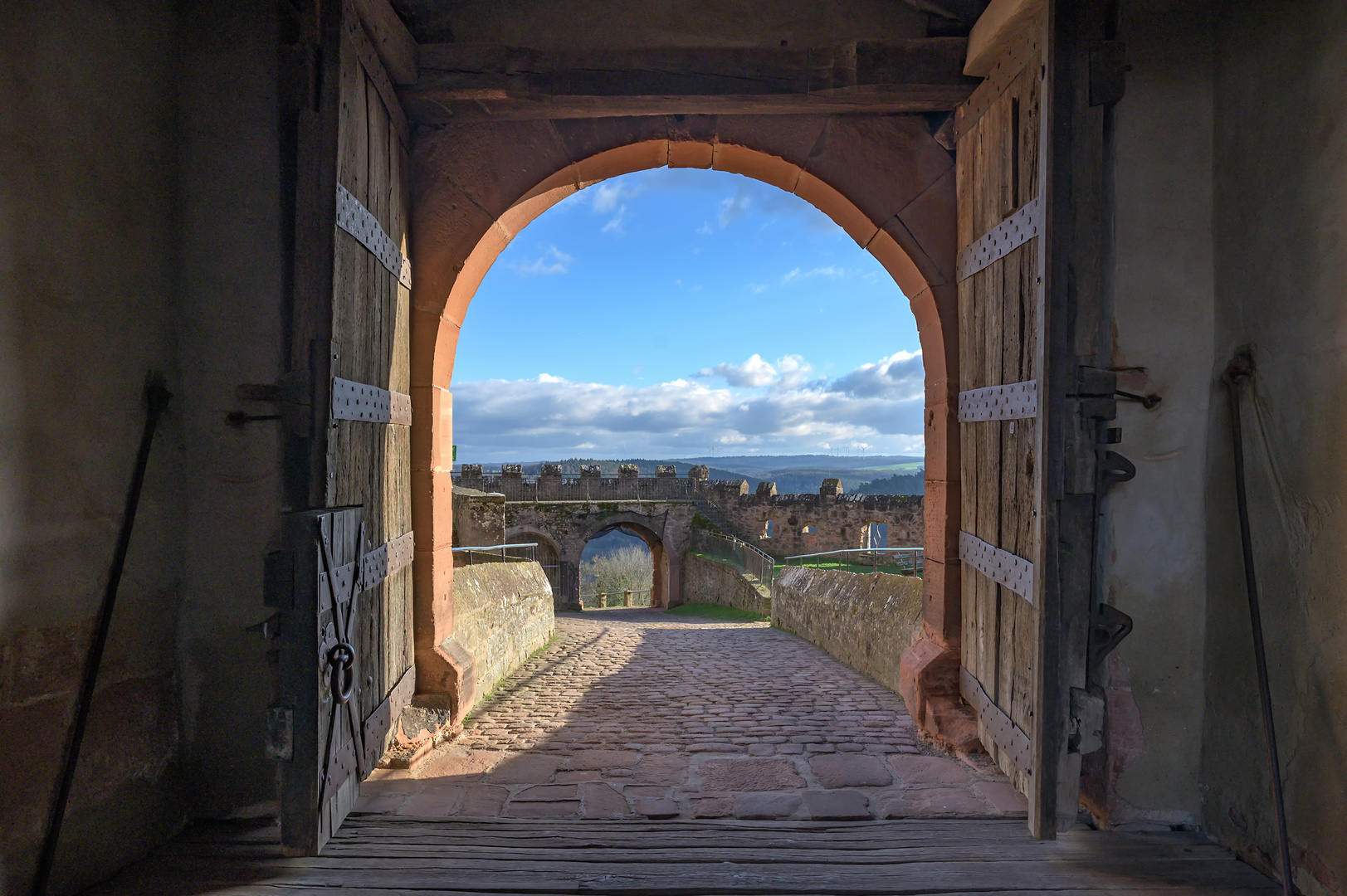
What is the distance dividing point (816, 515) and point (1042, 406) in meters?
20.0

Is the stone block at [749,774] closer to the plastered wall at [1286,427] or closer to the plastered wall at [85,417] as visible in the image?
the plastered wall at [1286,427]

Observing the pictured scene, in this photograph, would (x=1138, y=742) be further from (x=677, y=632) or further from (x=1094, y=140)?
(x=677, y=632)

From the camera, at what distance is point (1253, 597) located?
236 centimetres

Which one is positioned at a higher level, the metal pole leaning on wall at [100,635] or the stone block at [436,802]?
the metal pole leaning on wall at [100,635]

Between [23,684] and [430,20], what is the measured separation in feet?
11.1

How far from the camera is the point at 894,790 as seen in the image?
3039mm

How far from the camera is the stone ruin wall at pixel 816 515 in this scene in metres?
21.3

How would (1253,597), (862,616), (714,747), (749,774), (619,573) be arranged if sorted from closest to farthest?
(1253,597), (749,774), (714,747), (862,616), (619,573)

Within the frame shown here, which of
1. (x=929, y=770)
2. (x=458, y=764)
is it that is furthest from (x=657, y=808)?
(x=929, y=770)

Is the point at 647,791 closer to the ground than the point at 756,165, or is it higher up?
closer to the ground

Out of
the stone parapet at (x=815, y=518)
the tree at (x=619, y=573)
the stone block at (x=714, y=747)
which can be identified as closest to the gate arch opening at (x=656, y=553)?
the stone parapet at (x=815, y=518)

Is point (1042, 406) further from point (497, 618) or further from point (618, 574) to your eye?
point (618, 574)

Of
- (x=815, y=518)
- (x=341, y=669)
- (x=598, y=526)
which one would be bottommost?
(x=598, y=526)

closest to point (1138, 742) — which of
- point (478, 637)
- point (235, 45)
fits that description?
point (478, 637)
